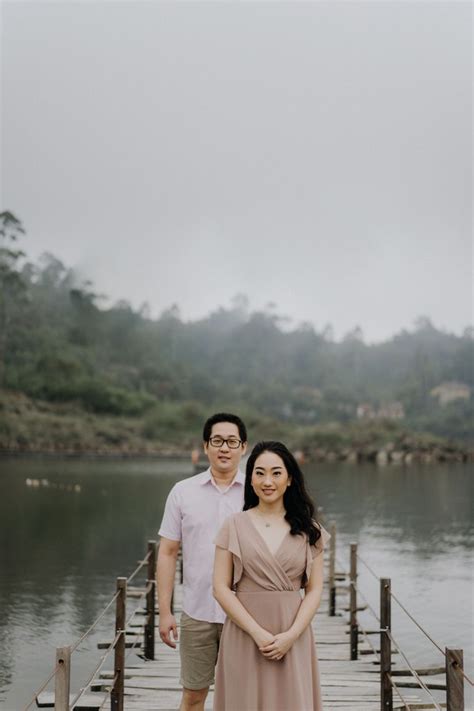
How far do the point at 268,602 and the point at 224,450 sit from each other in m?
0.74

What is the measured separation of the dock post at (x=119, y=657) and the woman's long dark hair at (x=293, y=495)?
92.1 inches

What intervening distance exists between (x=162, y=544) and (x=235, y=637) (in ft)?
2.21

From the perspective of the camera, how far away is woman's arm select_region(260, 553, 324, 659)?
2.88 m

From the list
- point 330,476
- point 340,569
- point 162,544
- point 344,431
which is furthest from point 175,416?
point 162,544

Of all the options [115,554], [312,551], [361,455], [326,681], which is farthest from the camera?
[361,455]

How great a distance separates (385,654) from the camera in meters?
5.25

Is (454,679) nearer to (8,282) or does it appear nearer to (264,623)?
(264,623)

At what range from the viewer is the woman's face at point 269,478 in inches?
120

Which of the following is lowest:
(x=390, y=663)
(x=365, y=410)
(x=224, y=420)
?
(x=390, y=663)

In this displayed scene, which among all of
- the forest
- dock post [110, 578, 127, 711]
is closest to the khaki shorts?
dock post [110, 578, 127, 711]

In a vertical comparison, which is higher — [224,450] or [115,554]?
[224,450]

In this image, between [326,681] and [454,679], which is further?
[326,681]

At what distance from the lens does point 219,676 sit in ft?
10.0

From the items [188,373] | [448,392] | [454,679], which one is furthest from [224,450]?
[448,392]
